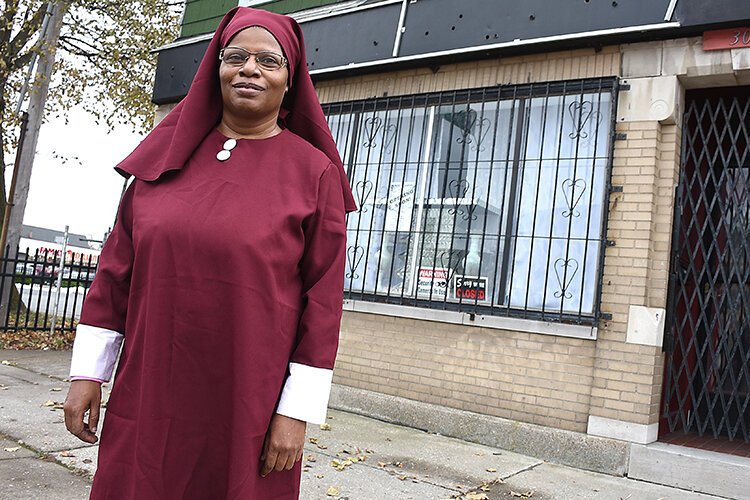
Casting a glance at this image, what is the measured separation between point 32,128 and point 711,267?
9.48m

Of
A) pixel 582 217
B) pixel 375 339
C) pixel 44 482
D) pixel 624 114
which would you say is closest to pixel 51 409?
pixel 44 482

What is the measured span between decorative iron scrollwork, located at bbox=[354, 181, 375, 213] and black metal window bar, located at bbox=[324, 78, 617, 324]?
13 millimetres

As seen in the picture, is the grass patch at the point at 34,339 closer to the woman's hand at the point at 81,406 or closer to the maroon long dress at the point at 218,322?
the woman's hand at the point at 81,406

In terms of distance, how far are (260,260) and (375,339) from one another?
4.63 m

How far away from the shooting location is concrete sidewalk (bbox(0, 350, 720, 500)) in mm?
3902

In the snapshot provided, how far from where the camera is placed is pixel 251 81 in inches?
76.7

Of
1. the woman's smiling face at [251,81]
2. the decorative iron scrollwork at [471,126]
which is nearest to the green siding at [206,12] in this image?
the decorative iron scrollwork at [471,126]

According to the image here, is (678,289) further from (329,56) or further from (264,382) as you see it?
(264,382)

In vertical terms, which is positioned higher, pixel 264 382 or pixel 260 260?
pixel 260 260

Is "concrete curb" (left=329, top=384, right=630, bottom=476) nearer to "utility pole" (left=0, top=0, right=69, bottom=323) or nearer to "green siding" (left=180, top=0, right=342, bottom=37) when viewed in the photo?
"green siding" (left=180, top=0, right=342, bottom=37)

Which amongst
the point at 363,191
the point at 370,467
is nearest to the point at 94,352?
the point at 370,467

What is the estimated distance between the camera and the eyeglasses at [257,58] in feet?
6.43

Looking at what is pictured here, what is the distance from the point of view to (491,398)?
561cm

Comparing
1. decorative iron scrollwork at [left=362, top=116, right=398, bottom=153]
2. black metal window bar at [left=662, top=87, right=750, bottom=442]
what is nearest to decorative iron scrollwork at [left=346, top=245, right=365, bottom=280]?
decorative iron scrollwork at [left=362, top=116, right=398, bottom=153]
